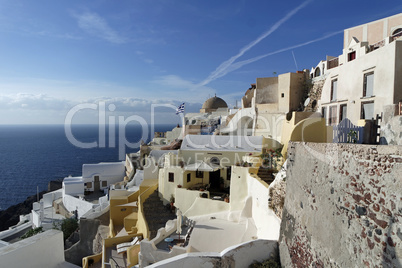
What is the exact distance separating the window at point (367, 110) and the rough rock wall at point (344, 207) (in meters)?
8.23

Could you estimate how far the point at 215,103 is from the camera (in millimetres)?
46375

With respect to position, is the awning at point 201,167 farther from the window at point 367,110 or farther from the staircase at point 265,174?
the window at point 367,110

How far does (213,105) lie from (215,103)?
542 millimetres

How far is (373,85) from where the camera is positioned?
506 inches

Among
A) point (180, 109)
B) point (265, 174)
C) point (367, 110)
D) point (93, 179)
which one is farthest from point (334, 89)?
point (93, 179)

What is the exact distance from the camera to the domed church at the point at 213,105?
4597 centimetres

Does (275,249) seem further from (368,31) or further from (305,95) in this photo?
(368,31)

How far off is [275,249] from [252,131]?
17.8 meters

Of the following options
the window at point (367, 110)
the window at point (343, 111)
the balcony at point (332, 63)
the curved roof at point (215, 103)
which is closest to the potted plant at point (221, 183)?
the window at point (343, 111)

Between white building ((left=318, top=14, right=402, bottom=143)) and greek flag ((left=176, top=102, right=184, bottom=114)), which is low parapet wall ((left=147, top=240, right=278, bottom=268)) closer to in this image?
white building ((left=318, top=14, right=402, bottom=143))

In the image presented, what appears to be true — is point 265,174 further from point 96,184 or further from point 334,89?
point 96,184

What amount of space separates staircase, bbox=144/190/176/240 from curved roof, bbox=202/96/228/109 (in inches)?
1111

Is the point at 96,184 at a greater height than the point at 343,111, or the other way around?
the point at 343,111

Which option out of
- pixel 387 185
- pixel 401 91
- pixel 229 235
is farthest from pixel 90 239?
pixel 401 91
